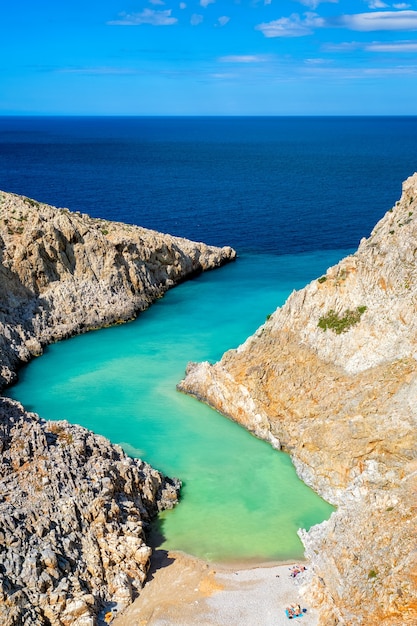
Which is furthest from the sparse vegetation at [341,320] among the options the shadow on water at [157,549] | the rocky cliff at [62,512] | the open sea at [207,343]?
the shadow on water at [157,549]

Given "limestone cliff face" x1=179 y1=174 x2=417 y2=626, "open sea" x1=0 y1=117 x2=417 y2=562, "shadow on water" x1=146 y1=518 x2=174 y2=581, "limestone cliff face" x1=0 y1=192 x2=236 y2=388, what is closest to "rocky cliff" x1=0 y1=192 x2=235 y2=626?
"limestone cliff face" x1=0 y1=192 x2=236 y2=388

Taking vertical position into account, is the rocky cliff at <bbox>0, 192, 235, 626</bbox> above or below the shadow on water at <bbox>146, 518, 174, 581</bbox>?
above

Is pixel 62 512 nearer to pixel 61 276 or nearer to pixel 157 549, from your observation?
pixel 157 549

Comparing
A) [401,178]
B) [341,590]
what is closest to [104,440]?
[341,590]

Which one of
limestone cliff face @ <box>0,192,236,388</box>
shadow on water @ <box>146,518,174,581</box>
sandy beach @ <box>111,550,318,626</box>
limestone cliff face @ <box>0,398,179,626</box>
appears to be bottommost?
sandy beach @ <box>111,550,318,626</box>

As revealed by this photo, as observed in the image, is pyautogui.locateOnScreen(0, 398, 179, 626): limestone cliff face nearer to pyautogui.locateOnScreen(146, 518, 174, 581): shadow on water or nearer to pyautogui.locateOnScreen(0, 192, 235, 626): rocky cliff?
pyautogui.locateOnScreen(0, 192, 235, 626): rocky cliff

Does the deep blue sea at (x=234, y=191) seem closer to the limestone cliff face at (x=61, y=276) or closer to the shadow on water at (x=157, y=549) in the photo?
the limestone cliff face at (x=61, y=276)
